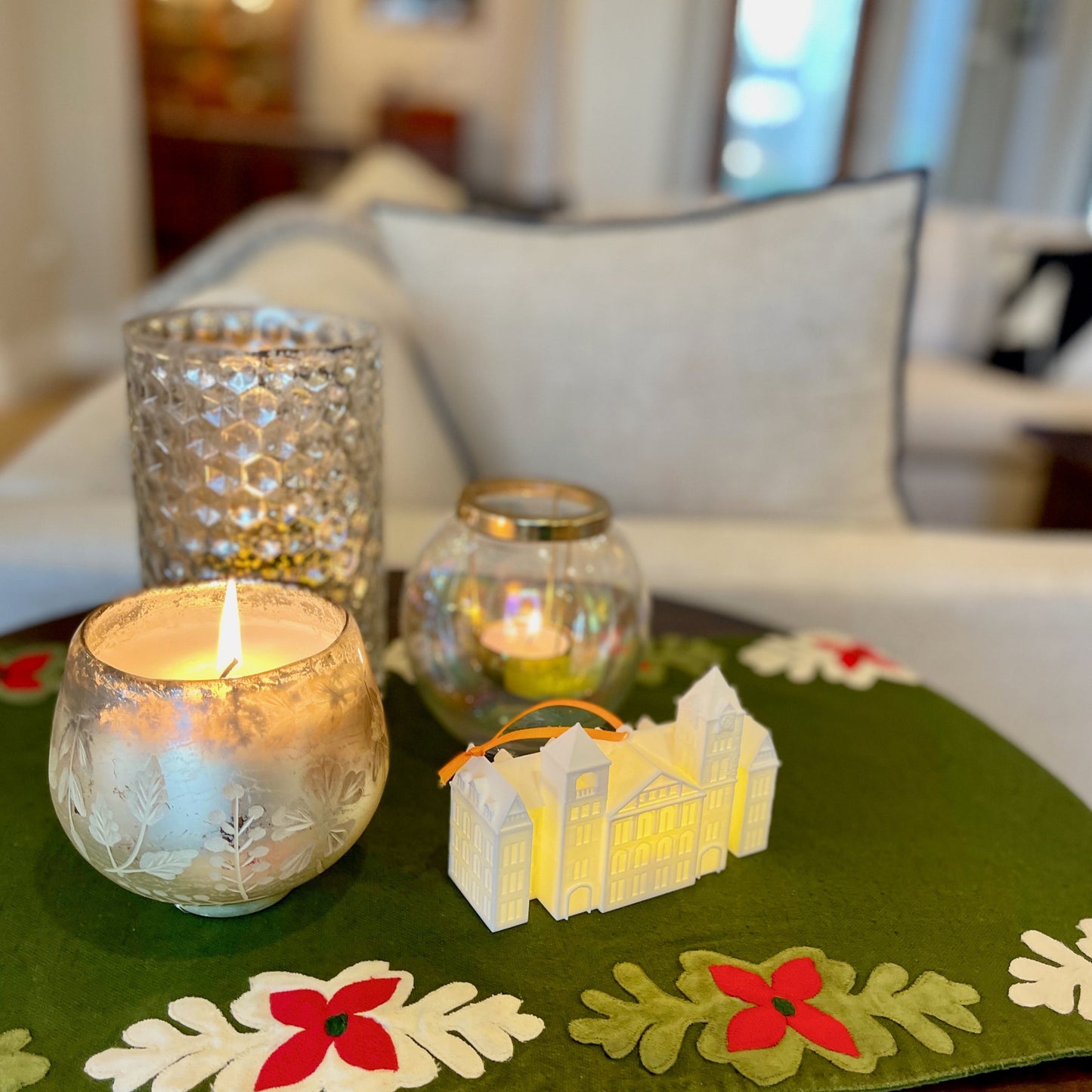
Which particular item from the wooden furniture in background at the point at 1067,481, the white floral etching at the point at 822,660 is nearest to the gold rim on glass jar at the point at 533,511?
the white floral etching at the point at 822,660

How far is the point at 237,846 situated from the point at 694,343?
0.77 meters

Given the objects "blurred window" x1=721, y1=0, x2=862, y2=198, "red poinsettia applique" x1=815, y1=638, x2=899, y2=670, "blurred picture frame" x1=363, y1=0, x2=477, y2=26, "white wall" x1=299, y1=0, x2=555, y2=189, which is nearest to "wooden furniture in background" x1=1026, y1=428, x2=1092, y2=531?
"red poinsettia applique" x1=815, y1=638, x2=899, y2=670

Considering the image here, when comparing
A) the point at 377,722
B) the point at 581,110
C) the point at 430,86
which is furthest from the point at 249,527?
the point at 430,86

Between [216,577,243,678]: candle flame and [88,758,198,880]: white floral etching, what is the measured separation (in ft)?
0.21

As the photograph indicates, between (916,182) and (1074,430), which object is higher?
(916,182)

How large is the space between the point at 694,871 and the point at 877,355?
731 mm

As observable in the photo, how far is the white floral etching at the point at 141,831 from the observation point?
40cm

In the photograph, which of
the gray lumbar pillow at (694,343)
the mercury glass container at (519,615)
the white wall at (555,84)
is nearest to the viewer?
the mercury glass container at (519,615)

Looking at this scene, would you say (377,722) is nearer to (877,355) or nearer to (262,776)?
(262,776)

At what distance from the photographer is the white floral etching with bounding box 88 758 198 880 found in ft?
1.30

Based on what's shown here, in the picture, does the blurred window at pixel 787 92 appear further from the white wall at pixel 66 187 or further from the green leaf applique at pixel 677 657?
the green leaf applique at pixel 677 657

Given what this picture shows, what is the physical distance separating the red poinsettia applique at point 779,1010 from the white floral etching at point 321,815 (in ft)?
0.56

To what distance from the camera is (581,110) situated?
384 cm

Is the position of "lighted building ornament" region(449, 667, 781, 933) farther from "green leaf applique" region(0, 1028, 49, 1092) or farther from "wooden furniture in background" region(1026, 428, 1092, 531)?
"wooden furniture in background" region(1026, 428, 1092, 531)
